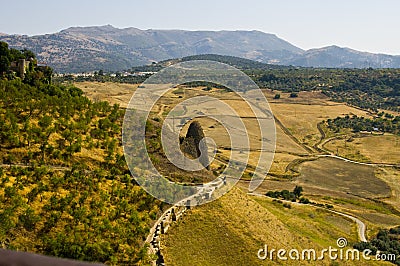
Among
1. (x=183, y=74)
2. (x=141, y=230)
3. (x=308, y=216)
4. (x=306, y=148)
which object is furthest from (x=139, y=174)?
(x=183, y=74)

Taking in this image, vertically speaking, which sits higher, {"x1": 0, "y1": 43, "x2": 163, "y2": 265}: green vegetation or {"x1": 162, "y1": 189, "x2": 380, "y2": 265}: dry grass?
{"x1": 0, "y1": 43, "x2": 163, "y2": 265}: green vegetation

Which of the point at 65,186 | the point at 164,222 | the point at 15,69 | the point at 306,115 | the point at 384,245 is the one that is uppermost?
the point at 15,69

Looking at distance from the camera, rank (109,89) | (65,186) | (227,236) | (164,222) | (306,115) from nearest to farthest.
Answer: (65,186) → (164,222) → (227,236) → (306,115) → (109,89)

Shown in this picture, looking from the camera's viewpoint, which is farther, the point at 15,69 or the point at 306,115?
the point at 306,115

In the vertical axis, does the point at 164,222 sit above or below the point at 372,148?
above

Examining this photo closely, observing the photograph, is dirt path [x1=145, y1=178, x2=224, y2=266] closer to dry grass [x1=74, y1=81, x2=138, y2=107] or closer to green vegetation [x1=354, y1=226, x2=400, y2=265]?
green vegetation [x1=354, y1=226, x2=400, y2=265]

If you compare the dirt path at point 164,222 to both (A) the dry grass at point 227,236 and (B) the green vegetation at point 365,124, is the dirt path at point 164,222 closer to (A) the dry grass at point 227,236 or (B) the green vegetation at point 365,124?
(A) the dry grass at point 227,236

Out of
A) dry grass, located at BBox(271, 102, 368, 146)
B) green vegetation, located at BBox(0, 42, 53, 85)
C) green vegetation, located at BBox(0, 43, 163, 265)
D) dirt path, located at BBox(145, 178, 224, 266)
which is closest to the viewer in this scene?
green vegetation, located at BBox(0, 43, 163, 265)

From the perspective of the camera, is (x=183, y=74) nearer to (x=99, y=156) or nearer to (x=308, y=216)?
(x=308, y=216)

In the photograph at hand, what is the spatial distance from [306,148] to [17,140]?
59155 mm

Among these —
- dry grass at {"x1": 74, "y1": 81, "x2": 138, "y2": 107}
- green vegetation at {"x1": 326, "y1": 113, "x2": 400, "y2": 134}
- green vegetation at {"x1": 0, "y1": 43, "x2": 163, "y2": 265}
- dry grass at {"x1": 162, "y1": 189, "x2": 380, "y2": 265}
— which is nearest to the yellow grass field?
green vegetation at {"x1": 326, "y1": 113, "x2": 400, "y2": 134}

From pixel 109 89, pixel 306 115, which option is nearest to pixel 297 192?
pixel 306 115

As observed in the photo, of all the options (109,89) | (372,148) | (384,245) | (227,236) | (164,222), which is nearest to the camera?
(164,222)

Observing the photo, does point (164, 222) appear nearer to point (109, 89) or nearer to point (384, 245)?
point (384, 245)
